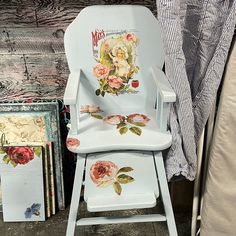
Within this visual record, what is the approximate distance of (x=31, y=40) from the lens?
1427mm

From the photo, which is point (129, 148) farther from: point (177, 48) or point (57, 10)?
point (57, 10)

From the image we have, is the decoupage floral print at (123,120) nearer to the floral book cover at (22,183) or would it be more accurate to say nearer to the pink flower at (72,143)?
the pink flower at (72,143)

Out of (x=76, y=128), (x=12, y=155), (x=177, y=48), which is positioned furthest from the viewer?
(x=12, y=155)

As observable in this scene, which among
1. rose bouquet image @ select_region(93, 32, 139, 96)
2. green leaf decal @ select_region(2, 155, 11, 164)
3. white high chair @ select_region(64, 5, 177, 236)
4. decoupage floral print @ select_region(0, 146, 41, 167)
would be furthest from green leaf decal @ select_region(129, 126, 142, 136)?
green leaf decal @ select_region(2, 155, 11, 164)

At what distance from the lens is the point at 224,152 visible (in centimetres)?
115

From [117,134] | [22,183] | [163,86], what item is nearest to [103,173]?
[117,134]

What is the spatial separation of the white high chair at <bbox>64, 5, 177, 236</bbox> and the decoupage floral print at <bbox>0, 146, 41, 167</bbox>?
271 mm

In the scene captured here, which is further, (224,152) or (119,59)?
(119,59)

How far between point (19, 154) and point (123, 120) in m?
0.47

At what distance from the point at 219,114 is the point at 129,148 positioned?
30 centimetres

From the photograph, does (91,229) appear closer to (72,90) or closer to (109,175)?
(109,175)

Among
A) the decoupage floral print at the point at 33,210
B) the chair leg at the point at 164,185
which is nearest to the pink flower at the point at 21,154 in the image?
the decoupage floral print at the point at 33,210

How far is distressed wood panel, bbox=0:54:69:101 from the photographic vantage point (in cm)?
146

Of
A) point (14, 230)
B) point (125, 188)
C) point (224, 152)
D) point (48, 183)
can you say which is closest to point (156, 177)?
point (125, 188)
